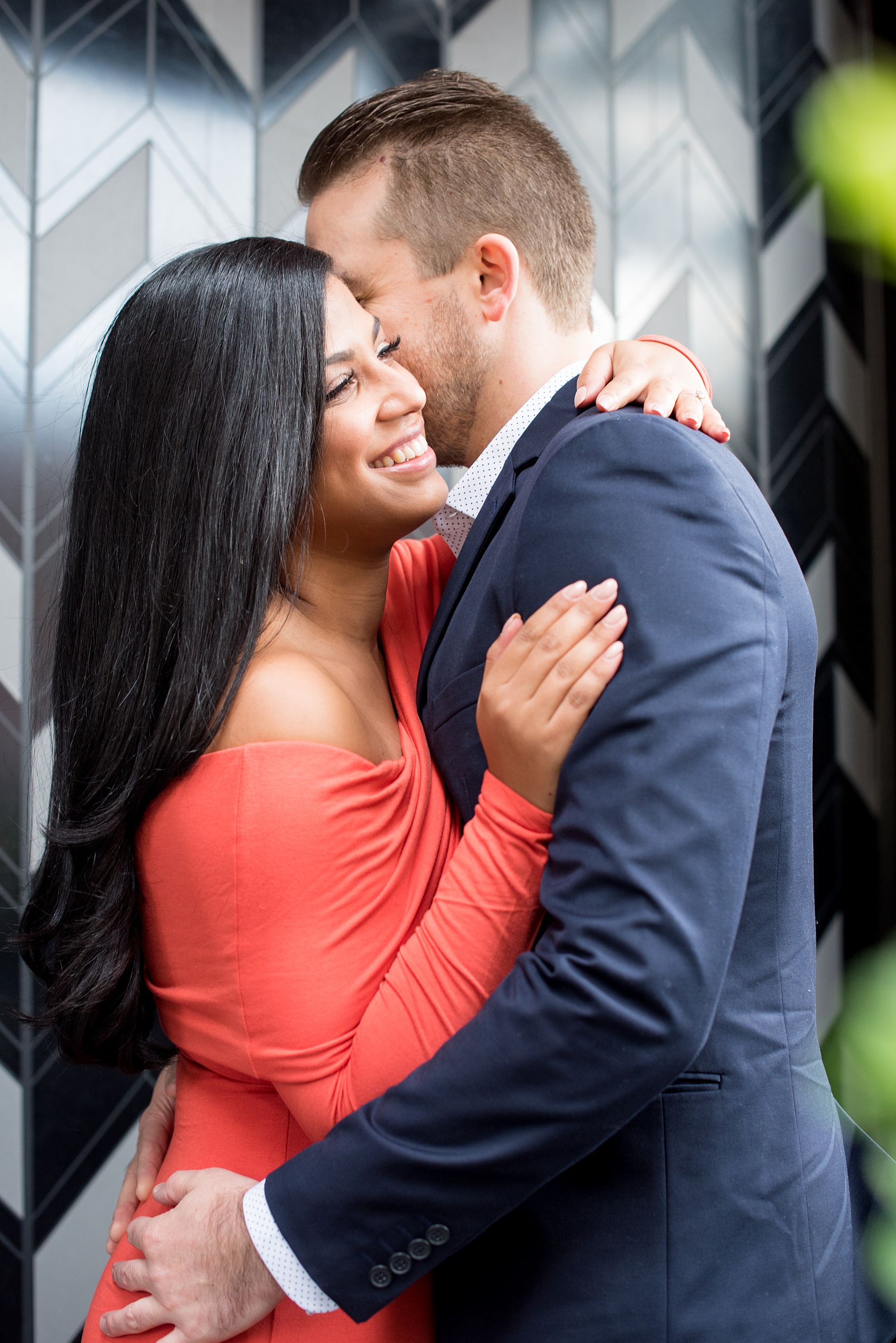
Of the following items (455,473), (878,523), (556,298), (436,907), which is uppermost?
(556,298)

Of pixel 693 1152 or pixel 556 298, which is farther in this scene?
pixel 556 298

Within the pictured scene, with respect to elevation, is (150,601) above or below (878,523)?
above

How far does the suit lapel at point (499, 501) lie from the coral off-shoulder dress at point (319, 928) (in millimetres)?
182

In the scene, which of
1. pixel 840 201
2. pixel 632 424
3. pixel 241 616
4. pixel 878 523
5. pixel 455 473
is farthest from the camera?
pixel 878 523

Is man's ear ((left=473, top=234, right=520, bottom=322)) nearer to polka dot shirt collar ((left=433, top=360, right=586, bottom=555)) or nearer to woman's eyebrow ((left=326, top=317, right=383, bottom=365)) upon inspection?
polka dot shirt collar ((left=433, top=360, right=586, bottom=555))

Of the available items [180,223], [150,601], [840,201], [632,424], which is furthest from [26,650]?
[840,201]

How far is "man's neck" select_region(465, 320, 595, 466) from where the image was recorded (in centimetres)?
133

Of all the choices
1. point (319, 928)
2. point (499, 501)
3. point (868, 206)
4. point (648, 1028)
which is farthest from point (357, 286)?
point (868, 206)

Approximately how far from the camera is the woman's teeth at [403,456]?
116 centimetres

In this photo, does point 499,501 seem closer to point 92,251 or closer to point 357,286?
point 357,286

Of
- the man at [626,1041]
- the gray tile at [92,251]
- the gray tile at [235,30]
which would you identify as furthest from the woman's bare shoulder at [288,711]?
the gray tile at [235,30]

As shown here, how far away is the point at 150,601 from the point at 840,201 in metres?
0.83

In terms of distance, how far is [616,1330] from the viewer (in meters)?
0.86

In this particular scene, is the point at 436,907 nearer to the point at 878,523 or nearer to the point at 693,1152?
the point at 693,1152
